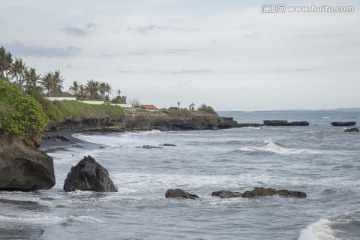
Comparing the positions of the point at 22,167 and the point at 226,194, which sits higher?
the point at 22,167

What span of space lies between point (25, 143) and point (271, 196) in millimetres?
10434

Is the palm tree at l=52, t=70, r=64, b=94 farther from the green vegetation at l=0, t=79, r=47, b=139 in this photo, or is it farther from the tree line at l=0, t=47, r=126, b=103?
the green vegetation at l=0, t=79, r=47, b=139

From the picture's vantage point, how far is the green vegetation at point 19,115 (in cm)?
2242

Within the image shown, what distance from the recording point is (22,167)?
848 inches

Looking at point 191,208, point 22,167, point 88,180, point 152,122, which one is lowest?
point 191,208

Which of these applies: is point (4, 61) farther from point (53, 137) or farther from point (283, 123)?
point (283, 123)

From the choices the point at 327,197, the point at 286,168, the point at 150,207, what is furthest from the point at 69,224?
the point at 286,168

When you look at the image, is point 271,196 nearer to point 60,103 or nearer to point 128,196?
point 128,196

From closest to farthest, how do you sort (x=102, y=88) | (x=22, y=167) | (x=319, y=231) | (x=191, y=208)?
(x=319, y=231)
(x=191, y=208)
(x=22, y=167)
(x=102, y=88)

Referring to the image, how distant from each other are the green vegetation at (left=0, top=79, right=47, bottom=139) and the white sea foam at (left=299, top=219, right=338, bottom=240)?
40.0ft

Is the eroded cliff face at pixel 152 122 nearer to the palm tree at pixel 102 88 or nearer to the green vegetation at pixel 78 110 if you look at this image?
the green vegetation at pixel 78 110

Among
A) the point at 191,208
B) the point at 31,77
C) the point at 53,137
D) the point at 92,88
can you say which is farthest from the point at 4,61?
the point at 191,208

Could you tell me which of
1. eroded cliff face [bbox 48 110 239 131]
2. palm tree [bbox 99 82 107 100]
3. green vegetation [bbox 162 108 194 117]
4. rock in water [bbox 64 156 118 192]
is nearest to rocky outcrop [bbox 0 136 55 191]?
rock in water [bbox 64 156 118 192]

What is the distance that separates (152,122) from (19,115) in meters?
81.2
